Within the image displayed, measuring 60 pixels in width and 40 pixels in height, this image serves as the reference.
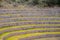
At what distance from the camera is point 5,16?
56.3 feet

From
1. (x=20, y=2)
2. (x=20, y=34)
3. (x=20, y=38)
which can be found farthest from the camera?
(x=20, y=2)

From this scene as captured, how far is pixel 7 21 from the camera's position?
1628 centimetres

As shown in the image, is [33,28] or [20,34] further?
[33,28]

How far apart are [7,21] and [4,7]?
14.4 ft

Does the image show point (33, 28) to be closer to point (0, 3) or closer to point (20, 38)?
point (20, 38)

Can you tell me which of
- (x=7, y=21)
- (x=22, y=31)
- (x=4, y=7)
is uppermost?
(x=4, y=7)

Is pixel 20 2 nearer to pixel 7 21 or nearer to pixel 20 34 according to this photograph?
pixel 7 21

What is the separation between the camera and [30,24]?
1614 centimetres

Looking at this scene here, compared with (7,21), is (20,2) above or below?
above

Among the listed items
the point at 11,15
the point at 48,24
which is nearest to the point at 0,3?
the point at 11,15

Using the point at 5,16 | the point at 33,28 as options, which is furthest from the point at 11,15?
the point at 33,28

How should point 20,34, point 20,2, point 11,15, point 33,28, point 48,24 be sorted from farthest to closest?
point 20,2
point 11,15
point 48,24
point 33,28
point 20,34

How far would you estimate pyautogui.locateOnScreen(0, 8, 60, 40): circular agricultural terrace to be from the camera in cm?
1391

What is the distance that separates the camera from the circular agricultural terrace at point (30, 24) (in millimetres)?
13906
